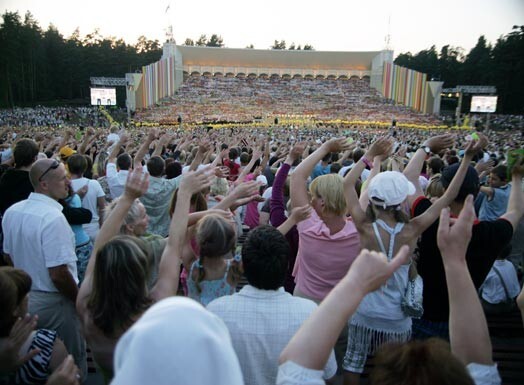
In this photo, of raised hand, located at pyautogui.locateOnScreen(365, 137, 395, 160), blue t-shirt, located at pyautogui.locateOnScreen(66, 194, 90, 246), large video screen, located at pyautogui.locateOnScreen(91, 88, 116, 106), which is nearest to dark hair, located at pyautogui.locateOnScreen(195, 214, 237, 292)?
raised hand, located at pyautogui.locateOnScreen(365, 137, 395, 160)

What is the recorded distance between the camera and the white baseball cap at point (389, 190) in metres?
2.33

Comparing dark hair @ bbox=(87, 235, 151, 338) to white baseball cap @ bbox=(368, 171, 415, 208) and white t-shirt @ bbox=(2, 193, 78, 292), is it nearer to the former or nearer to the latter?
white t-shirt @ bbox=(2, 193, 78, 292)

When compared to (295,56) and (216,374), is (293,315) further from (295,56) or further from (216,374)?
(295,56)

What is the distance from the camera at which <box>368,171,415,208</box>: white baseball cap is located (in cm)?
233

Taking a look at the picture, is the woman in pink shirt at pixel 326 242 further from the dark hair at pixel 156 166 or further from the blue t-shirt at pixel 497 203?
the blue t-shirt at pixel 497 203

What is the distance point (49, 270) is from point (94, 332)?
1041 millimetres

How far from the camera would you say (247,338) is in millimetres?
1731

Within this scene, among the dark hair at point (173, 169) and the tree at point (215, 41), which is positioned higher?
the tree at point (215, 41)

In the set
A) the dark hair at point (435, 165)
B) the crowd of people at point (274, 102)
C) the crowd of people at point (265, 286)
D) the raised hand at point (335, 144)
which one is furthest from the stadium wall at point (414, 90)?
the crowd of people at point (265, 286)

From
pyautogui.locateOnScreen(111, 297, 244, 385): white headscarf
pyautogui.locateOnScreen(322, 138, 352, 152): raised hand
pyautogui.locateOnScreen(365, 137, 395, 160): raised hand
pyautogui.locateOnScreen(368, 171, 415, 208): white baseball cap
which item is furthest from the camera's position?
pyautogui.locateOnScreen(322, 138, 352, 152): raised hand

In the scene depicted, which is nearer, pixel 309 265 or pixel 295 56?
pixel 309 265

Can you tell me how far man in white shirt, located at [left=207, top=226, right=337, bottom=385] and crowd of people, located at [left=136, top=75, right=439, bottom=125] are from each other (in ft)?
142

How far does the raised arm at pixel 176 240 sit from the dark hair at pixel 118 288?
0.54ft

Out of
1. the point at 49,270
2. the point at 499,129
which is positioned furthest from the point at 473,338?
the point at 499,129
